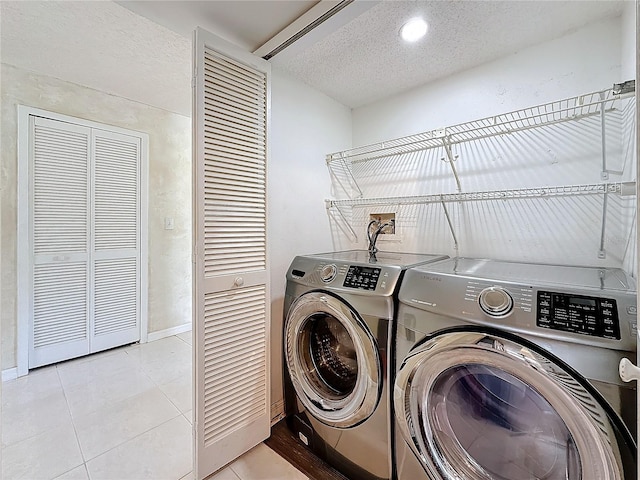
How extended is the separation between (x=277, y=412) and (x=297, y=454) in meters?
0.32

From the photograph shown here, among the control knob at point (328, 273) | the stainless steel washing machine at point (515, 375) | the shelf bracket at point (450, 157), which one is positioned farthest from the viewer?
the shelf bracket at point (450, 157)

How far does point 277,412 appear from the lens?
6.01 ft

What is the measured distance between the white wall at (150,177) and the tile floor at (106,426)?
558 mm

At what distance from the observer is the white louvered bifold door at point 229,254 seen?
1.36 metres

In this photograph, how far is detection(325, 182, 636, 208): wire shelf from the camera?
1.19 m

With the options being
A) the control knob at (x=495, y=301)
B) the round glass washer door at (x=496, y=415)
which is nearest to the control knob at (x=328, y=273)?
the round glass washer door at (x=496, y=415)

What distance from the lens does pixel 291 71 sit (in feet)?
6.21

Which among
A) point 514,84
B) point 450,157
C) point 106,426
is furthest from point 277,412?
point 514,84

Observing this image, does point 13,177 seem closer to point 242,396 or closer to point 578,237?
point 242,396

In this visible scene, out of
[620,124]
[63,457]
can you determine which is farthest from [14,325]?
[620,124]

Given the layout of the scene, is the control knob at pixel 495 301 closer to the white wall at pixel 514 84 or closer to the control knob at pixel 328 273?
the control knob at pixel 328 273

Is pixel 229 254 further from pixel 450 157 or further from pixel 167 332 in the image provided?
pixel 167 332

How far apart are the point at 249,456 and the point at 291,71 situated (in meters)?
2.40

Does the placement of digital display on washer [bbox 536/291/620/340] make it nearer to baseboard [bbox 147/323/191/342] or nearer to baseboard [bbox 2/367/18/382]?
baseboard [bbox 147/323/191/342]
